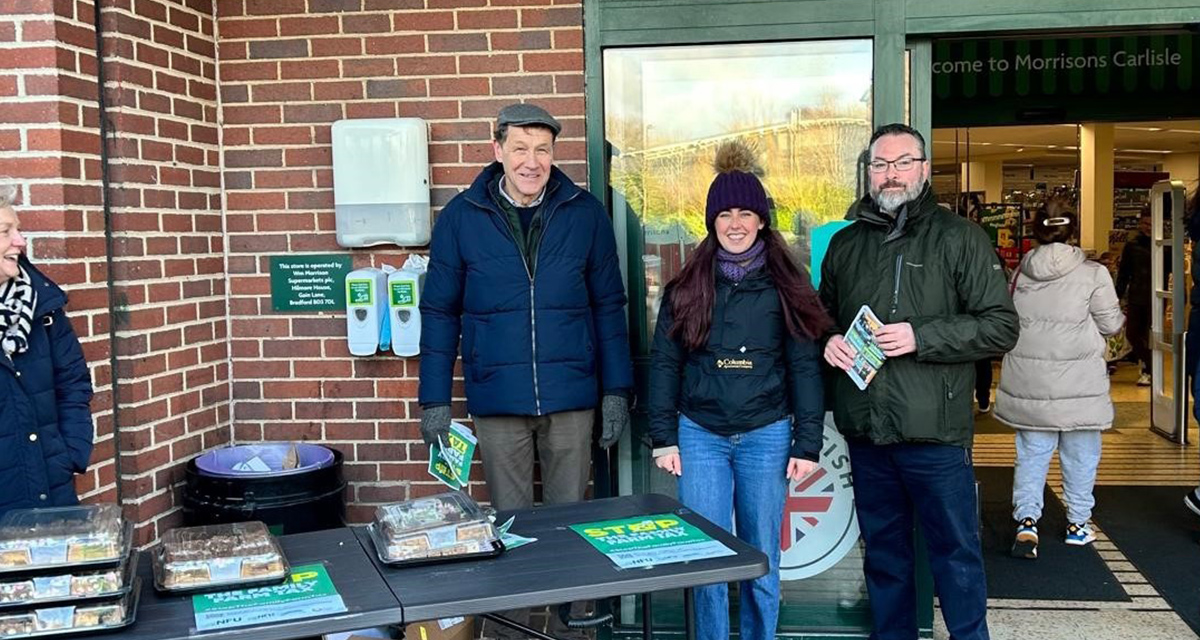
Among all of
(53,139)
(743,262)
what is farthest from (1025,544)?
(53,139)

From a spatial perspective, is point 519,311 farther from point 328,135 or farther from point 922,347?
point 922,347

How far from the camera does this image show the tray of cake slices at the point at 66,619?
2.02 m

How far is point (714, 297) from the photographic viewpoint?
3.28 meters

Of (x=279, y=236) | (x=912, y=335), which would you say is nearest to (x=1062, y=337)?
(x=912, y=335)

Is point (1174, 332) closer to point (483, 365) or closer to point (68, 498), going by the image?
point (483, 365)

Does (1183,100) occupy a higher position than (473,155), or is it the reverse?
(1183,100)

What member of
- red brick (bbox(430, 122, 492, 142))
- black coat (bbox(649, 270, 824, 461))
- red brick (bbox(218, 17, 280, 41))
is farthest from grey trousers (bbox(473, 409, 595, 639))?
red brick (bbox(218, 17, 280, 41))

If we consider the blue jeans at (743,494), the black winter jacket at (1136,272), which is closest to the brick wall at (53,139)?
the blue jeans at (743,494)

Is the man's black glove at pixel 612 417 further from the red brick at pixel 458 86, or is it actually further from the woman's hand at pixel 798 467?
the red brick at pixel 458 86

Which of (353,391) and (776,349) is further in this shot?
(353,391)

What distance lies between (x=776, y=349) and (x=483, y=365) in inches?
36.9

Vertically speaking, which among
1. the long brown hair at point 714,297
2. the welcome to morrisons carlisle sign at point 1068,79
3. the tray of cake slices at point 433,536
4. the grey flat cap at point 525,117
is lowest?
the tray of cake slices at point 433,536

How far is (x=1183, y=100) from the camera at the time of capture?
7.28 metres

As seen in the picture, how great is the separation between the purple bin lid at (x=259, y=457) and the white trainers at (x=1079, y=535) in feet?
11.5
